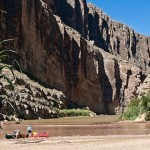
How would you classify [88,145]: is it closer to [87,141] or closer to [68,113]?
[87,141]

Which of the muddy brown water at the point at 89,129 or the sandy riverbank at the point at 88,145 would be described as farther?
the muddy brown water at the point at 89,129

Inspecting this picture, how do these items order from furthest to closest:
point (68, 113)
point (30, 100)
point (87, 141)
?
point (68, 113) < point (30, 100) < point (87, 141)

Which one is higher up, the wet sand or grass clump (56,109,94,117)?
grass clump (56,109,94,117)

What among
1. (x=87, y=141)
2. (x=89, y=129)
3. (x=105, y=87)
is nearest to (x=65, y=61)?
(x=105, y=87)

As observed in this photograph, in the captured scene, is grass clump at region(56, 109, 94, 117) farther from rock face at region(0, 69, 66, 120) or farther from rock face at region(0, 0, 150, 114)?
rock face at region(0, 0, 150, 114)

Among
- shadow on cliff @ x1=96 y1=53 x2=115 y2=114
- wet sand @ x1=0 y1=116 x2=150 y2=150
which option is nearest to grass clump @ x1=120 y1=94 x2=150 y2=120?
wet sand @ x1=0 y1=116 x2=150 y2=150

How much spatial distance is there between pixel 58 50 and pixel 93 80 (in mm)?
27715

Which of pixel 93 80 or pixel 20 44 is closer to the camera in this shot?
pixel 20 44

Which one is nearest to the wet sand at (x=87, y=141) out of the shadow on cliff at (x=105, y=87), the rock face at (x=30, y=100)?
the rock face at (x=30, y=100)

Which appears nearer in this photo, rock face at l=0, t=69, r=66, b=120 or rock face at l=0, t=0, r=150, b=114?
rock face at l=0, t=69, r=66, b=120

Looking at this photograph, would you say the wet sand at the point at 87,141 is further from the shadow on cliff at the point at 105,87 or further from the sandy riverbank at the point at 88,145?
the shadow on cliff at the point at 105,87

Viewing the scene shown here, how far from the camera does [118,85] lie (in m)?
189

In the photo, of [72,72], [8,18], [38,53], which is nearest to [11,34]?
[8,18]

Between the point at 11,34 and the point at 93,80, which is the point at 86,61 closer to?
the point at 93,80
